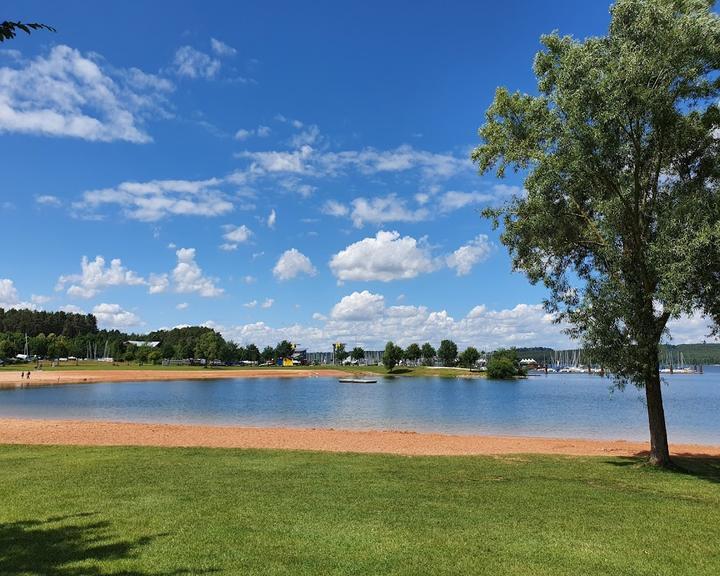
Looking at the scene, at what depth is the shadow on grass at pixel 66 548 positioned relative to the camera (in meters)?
6.47

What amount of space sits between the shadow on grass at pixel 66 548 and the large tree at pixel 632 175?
12536 mm

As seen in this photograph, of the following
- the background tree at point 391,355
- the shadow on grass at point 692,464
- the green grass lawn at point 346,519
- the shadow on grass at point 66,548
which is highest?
the background tree at point 391,355

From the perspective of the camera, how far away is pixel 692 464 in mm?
17453

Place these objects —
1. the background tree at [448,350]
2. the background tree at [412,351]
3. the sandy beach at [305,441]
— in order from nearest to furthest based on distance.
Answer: the sandy beach at [305,441] → the background tree at [412,351] → the background tree at [448,350]

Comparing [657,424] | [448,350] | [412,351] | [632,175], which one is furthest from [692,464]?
[448,350]

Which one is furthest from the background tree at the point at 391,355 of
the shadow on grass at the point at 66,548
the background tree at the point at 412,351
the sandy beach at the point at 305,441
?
the shadow on grass at the point at 66,548

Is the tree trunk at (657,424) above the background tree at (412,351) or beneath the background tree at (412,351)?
beneath

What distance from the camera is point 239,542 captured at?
304 inches

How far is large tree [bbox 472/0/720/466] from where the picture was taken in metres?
13.8

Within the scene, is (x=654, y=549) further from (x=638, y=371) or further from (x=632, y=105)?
(x=632, y=105)

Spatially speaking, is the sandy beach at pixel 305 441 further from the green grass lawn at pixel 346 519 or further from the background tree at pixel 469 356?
the background tree at pixel 469 356

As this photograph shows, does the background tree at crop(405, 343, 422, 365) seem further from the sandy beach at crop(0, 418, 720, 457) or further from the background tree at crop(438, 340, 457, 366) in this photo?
the sandy beach at crop(0, 418, 720, 457)

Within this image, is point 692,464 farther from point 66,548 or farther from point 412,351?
point 412,351

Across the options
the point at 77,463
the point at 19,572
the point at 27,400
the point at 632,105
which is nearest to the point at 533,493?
the point at 19,572
